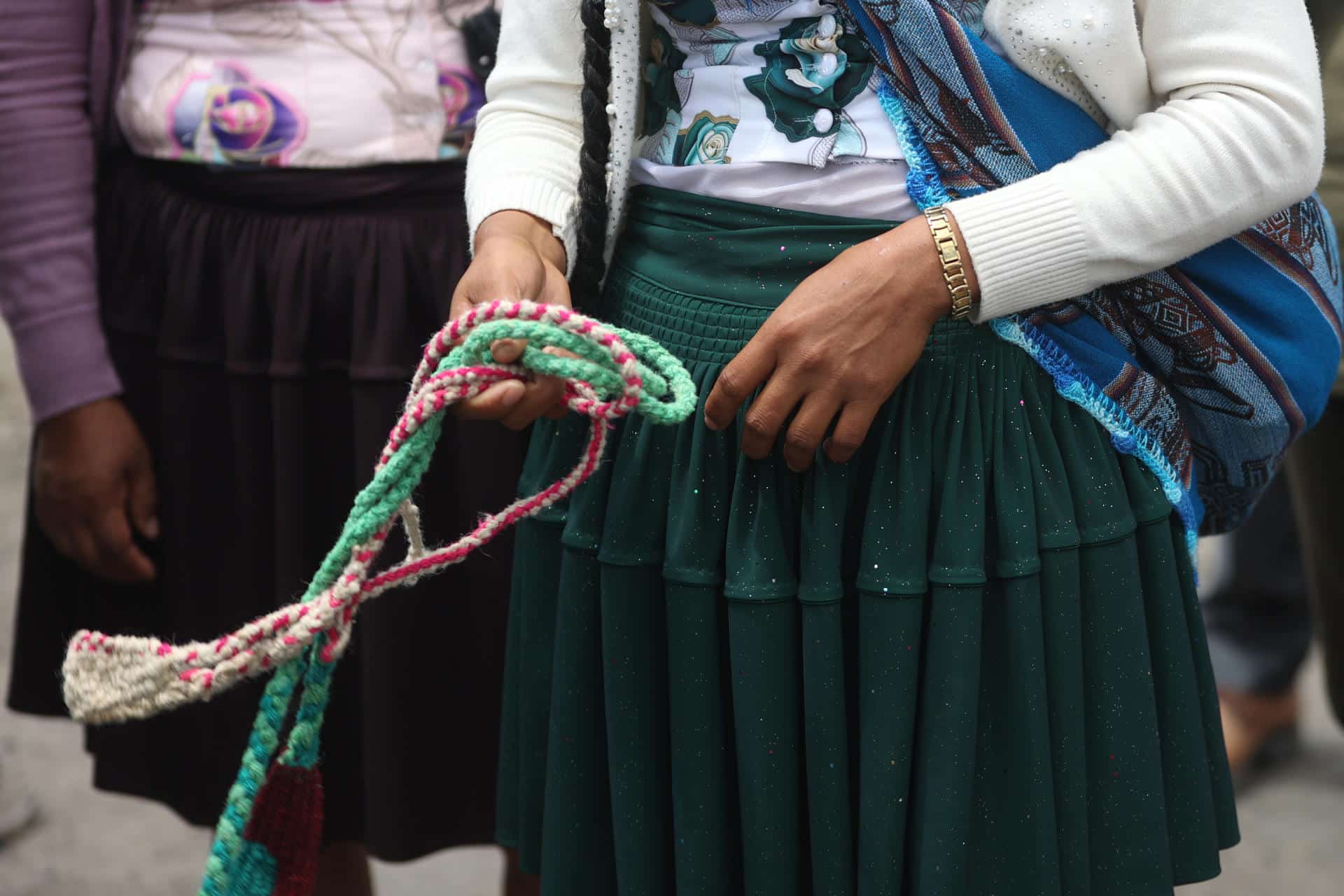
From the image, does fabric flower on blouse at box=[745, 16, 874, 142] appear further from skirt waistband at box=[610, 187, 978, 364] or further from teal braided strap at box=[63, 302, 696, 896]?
teal braided strap at box=[63, 302, 696, 896]

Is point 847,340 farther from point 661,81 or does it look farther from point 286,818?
point 286,818

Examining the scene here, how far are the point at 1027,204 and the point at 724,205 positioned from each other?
20 centimetres

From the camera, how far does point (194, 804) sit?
1343 millimetres

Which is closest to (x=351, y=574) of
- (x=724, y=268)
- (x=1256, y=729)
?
(x=724, y=268)

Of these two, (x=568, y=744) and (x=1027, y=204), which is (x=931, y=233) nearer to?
(x=1027, y=204)

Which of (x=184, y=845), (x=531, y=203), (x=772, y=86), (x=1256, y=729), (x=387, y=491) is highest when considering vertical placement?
(x=772, y=86)

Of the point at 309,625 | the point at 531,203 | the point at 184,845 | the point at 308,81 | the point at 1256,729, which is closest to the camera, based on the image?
the point at 309,625

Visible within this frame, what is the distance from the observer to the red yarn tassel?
0.79 metres

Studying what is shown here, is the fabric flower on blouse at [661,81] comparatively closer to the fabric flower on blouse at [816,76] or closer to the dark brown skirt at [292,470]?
the fabric flower on blouse at [816,76]

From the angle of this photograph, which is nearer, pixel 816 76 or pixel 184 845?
pixel 816 76

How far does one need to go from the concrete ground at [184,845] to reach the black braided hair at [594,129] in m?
1.21

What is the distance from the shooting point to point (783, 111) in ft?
2.72

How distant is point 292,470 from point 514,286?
18.2 inches

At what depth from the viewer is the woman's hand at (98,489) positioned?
3.99ft
